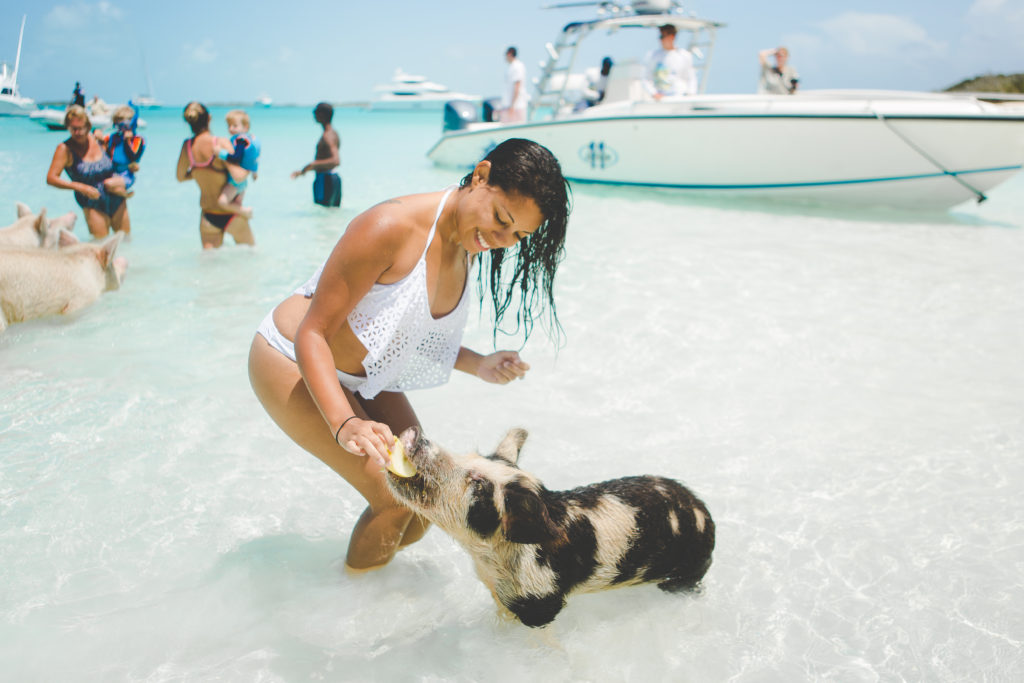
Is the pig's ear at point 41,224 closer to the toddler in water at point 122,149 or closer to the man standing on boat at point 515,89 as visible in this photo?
the toddler in water at point 122,149

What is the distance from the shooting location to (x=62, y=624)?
111 inches

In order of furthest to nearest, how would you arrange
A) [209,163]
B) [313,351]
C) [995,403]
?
[209,163] → [995,403] → [313,351]

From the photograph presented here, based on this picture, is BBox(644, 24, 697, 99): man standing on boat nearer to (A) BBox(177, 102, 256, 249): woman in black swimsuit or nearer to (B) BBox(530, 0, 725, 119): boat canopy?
(B) BBox(530, 0, 725, 119): boat canopy

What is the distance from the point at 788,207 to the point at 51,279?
38.0 ft

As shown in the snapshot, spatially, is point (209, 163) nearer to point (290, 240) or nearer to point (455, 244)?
point (290, 240)

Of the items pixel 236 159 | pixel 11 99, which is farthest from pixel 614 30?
pixel 11 99

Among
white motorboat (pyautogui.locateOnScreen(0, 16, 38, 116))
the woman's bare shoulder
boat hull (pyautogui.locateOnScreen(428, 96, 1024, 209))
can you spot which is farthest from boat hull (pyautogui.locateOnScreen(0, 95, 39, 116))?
the woman's bare shoulder

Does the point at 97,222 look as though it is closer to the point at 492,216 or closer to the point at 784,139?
Result: the point at 492,216

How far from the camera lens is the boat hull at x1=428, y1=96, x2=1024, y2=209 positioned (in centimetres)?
1085

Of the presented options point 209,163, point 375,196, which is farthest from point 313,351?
point 375,196

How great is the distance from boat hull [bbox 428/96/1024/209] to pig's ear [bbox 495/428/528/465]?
35.4 ft

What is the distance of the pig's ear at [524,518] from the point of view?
225cm

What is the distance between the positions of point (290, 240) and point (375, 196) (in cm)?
478

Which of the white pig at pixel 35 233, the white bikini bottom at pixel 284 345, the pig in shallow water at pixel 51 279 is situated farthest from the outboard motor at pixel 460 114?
the white bikini bottom at pixel 284 345
